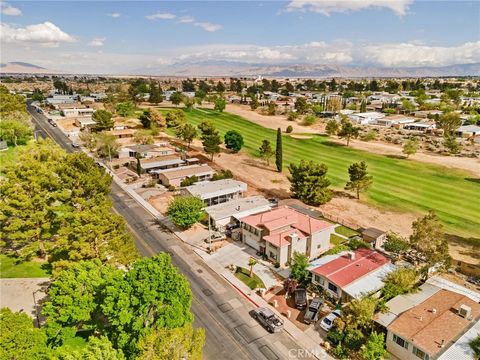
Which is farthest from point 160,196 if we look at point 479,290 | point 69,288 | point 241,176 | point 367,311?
point 479,290

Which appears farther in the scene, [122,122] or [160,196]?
[122,122]

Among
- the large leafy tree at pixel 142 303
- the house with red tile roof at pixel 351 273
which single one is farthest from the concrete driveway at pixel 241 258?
the large leafy tree at pixel 142 303

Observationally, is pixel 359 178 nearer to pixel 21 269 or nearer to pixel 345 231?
pixel 345 231

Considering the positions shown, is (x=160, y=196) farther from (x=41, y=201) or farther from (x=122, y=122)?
(x=122, y=122)

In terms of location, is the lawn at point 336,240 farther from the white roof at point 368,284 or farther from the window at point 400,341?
the window at point 400,341

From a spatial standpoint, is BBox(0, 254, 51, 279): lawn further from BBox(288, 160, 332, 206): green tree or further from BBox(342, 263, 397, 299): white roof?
BBox(288, 160, 332, 206): green tree
